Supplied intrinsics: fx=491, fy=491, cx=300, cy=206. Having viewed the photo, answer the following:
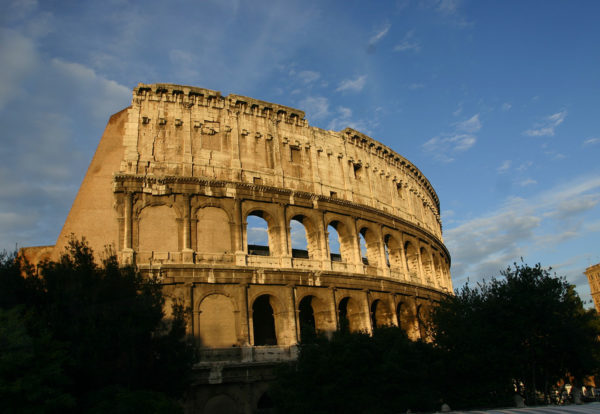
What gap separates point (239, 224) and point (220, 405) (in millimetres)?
7155

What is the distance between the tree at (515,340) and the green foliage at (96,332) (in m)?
9.97

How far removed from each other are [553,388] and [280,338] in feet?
39.9

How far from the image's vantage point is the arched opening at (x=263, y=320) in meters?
22.3

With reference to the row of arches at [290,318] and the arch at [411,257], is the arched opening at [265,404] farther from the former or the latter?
the arch at [411,257]

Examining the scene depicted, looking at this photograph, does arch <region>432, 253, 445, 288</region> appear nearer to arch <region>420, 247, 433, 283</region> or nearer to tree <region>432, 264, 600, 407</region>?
arch <region>420, 247, 433, 283</region>

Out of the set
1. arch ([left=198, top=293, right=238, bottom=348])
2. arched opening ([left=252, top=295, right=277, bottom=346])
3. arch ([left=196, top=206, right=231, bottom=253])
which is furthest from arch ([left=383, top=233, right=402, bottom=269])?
arch ([left=198, top=293, right=238, bottom=348])

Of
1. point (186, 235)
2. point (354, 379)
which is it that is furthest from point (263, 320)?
point (354, 379)

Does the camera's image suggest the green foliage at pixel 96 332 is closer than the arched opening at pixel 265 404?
Yes

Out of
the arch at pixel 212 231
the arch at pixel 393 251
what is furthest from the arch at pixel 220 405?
the arch at pixel 393 251

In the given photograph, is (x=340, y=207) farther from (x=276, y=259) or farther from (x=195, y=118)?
(x=195, y=118)

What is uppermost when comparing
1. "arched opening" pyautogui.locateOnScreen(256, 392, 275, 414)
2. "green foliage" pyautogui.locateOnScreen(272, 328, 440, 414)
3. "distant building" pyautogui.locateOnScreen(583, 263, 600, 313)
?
"distant building" pyautogui.locateOnScreen(583, 263, 600, 313)

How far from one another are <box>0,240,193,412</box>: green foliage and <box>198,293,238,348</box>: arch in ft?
12.2

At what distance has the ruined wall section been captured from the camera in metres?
21.1

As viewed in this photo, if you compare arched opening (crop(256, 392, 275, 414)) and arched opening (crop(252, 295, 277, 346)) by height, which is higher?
arched opening (crop(252, 295, 277, 346))
